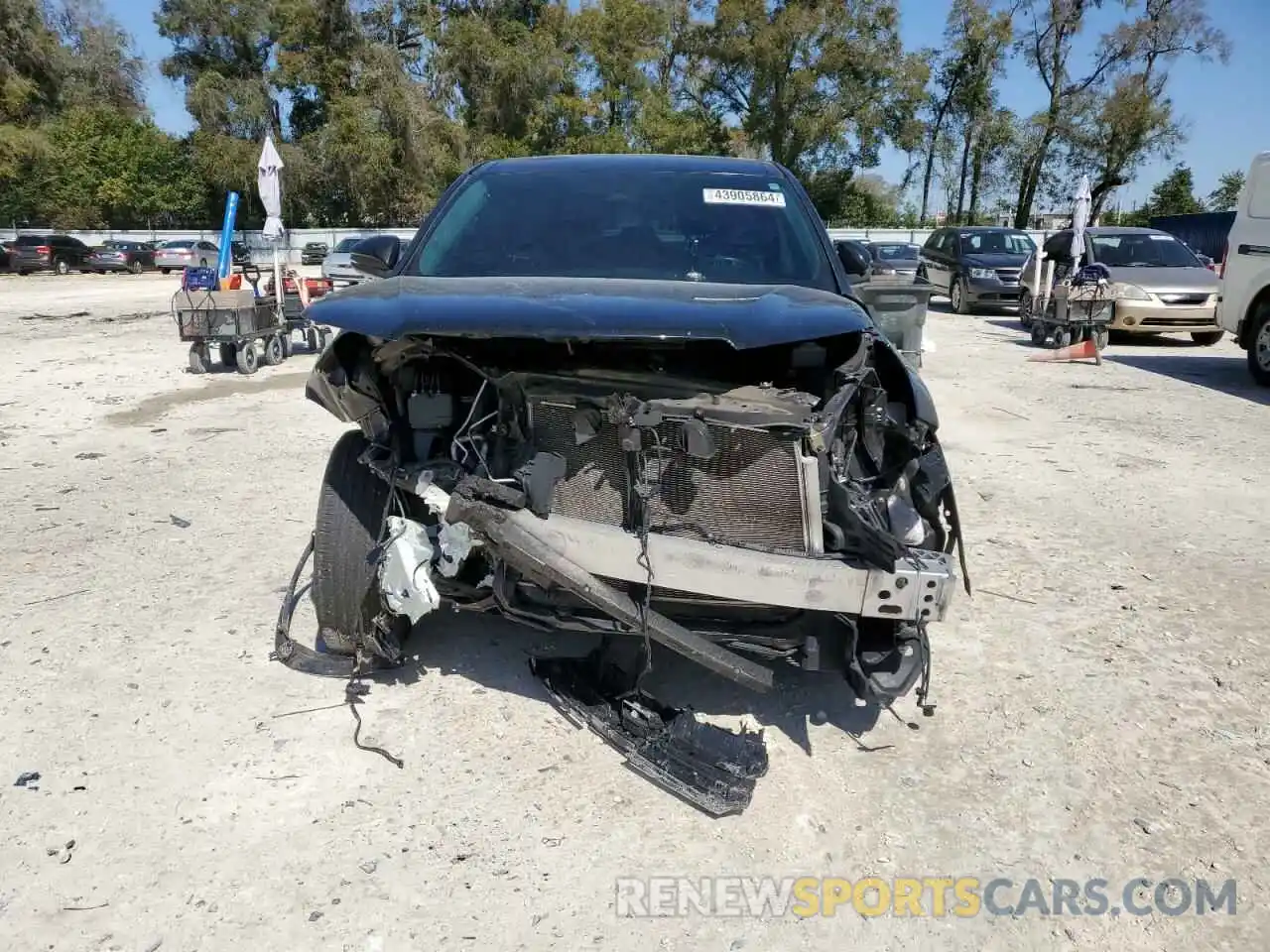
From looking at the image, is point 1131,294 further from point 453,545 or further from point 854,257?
point 453,545

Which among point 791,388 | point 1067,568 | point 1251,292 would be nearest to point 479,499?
point 791,388

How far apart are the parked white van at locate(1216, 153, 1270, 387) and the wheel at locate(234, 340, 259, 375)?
34.5 feet

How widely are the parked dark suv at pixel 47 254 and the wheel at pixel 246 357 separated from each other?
90.6ft

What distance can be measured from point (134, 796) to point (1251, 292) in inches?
425

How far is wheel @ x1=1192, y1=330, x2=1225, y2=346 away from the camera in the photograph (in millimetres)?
13094

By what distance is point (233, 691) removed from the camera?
3.36m

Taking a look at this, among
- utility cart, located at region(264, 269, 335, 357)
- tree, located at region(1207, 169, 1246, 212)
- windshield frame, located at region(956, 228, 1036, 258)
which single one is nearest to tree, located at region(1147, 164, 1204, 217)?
tree, located at region(1207, 169, 1246, 212)

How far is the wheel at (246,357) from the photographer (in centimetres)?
1055

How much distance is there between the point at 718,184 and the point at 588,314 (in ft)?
5.79

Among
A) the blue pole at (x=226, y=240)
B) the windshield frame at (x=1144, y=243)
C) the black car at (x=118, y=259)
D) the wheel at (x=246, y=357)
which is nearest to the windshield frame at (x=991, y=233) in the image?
the windshield frame at (x=1144, y=243)

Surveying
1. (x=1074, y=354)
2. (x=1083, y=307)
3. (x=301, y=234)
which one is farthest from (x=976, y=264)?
(x=301, y=234)

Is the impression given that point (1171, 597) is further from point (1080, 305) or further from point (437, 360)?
point (1080, 305)
